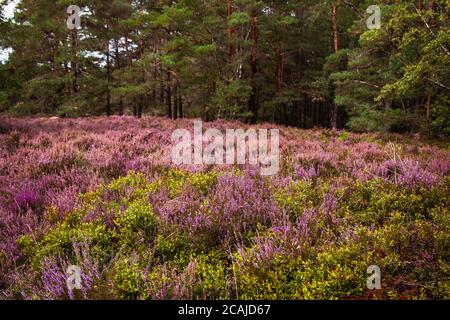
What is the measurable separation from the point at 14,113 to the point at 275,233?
2706 cm

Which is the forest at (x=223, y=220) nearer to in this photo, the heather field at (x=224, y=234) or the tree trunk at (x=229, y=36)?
the heather field at (x=224, y=234)

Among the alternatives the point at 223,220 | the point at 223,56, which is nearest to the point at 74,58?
the point at 223,56

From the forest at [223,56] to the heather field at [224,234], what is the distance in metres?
7.89

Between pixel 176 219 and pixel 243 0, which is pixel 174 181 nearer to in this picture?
pixel 176 219

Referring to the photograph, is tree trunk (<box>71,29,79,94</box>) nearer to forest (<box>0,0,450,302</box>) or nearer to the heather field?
forest (<box>0,0,450,302</box>)

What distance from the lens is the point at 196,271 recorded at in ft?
8.41

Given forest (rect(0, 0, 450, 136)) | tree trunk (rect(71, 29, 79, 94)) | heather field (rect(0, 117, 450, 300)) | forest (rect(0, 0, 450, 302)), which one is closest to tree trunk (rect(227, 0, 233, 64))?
forest (rect(0, 0, 450, 136))

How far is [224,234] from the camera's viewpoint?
3.29m

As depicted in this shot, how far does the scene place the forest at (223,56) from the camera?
1280cm

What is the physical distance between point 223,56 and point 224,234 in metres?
18.8

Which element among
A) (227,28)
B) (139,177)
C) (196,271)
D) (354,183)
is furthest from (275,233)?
(227,28)

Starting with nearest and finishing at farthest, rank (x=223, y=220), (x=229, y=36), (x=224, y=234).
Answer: (x=224, y=234) → (x=223, y=220) → (x=229, y=36)

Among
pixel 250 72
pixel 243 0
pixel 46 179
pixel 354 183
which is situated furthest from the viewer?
pixel 250 72

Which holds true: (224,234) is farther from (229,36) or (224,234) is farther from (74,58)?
(74,58)
